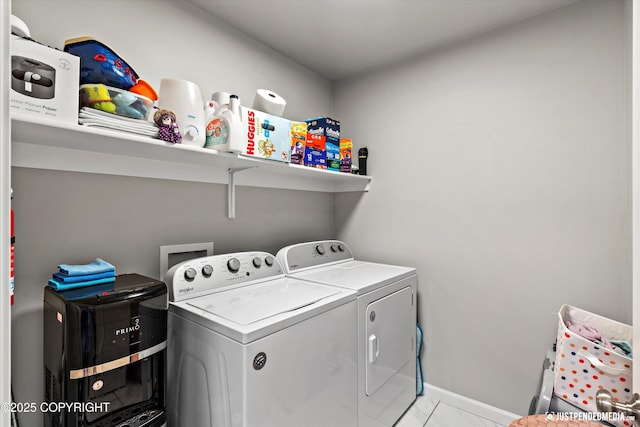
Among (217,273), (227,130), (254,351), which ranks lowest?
(254,351)

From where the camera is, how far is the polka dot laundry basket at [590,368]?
4.24 ft

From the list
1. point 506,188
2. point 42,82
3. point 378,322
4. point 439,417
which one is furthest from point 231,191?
point 439,417

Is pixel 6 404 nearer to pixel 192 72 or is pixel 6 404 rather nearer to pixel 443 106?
pixel 192 72

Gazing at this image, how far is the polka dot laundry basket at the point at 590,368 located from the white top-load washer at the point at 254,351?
38.7 inches

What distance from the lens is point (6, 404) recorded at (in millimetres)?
462

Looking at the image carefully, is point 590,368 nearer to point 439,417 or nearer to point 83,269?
point 439,417

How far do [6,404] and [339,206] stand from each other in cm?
238

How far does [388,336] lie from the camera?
1.77 m

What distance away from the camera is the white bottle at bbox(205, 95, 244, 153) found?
139 cm

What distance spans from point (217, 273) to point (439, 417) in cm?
171

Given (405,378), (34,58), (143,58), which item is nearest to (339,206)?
(405,378)

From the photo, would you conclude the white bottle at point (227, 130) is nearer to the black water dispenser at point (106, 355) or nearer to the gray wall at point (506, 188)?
the black water dispenser at point (106, 355)

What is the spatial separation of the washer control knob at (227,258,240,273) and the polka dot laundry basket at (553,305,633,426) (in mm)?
1632

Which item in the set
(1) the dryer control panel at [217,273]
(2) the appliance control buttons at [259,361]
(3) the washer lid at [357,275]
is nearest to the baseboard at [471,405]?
(3) the washer lid at [357,275]
